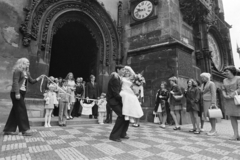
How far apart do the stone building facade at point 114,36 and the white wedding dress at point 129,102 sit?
4.18m

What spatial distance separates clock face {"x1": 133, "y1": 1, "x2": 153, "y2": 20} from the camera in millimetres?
8929

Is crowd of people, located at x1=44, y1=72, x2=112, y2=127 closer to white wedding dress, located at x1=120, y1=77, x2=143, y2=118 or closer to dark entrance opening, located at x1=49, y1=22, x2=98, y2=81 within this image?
white wedding dress, located at x1=120, y1=77, x2=143, y2=118

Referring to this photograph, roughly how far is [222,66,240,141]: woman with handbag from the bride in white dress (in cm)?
253

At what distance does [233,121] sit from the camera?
13.2 feet

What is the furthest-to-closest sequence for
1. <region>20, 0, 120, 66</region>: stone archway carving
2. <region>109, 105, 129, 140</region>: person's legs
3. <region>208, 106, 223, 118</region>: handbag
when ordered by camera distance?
<region>20, 0, 120, 66</region>: stone archway carving, <region>208, 106, 223, 118</region>: handbag, <region>109, 105, 129, 140</region>: person's legs

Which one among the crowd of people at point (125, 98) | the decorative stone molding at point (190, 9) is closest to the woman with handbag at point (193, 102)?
the crowd of people at point (125, 98)

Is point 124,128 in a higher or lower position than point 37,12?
lower

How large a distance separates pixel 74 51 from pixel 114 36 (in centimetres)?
522

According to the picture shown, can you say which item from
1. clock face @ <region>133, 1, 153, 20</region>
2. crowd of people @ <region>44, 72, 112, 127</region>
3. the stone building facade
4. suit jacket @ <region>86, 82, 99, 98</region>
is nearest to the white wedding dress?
crowd of people @ <region>44, 72, 112, 127</region>

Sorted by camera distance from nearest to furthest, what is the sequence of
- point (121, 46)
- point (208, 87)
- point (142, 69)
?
point (208, 87)
point (142, 69)
point (121, 46)

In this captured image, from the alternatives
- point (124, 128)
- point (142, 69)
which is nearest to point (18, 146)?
point (124, 128)

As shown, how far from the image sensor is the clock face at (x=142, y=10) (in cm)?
893

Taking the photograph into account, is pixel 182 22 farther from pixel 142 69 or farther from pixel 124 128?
pixel 124 128

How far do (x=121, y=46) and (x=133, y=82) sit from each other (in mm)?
6106
